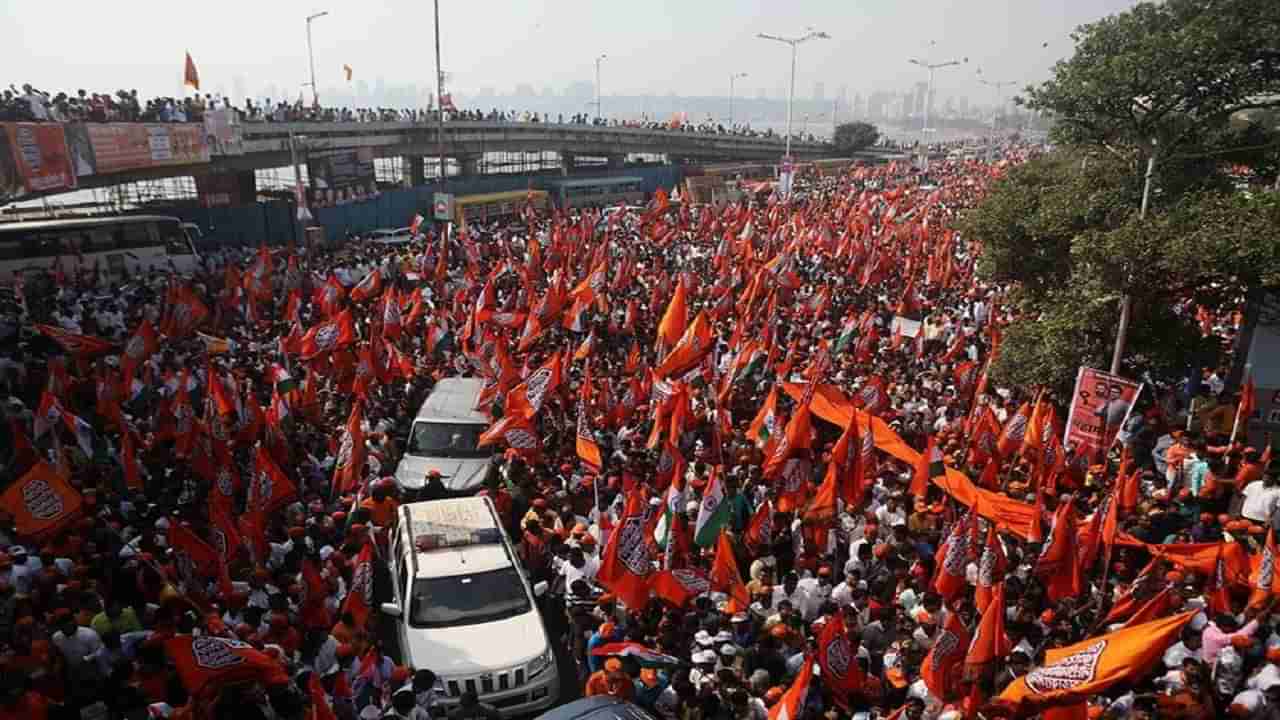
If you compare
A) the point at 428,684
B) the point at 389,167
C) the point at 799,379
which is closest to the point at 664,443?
the point at 799,379

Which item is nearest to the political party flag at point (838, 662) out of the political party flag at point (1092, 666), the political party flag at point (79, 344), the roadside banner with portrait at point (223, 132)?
the political party flag at point (1092, 666)

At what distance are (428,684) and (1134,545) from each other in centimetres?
662

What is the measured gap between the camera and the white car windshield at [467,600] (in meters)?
7.86

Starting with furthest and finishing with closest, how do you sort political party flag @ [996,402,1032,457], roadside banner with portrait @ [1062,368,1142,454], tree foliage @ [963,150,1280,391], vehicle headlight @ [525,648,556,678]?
roadside banner with portrait @ [1062,368,1142,454], political party flag @ [996,402,1032,457], tree foliage @ [963,150,1280,391], vehicle headlight @ [525,648,556,678]

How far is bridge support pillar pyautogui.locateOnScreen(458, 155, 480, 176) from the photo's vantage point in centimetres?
5034

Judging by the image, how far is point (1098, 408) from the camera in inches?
459

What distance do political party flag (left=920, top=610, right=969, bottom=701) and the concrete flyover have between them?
24799 mm

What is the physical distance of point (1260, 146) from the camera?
12.2 metres

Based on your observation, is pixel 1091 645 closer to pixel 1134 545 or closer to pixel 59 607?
pixel 1134 545

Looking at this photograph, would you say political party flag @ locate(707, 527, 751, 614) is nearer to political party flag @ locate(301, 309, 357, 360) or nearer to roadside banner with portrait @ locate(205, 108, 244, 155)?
political party flag @ locate(301, 309, 357, 360)

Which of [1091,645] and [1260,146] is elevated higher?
[1260,146]

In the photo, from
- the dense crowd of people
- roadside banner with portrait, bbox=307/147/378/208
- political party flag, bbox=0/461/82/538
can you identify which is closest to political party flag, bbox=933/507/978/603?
the dense crowd of people

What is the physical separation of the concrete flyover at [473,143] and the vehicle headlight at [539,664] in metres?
22.2

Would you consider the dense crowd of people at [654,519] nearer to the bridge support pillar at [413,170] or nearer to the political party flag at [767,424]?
the political party flag at [767,424]
